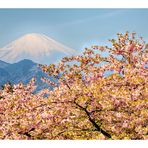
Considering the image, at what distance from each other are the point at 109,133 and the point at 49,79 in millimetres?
7355

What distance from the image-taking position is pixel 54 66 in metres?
13.8

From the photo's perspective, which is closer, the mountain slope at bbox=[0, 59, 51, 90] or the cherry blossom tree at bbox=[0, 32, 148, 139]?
the cherry blossom tree at bbox=[0, 32, 148, 139]

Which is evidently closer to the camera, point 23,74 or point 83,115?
point 83,115

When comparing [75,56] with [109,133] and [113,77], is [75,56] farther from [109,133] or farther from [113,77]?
[109,133]

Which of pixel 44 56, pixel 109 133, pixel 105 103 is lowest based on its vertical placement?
pixel 109 133

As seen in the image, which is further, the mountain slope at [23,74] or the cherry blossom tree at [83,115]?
the mountain slope at [23,74]

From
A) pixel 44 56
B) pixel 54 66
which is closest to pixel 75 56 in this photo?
pixel 54 66
